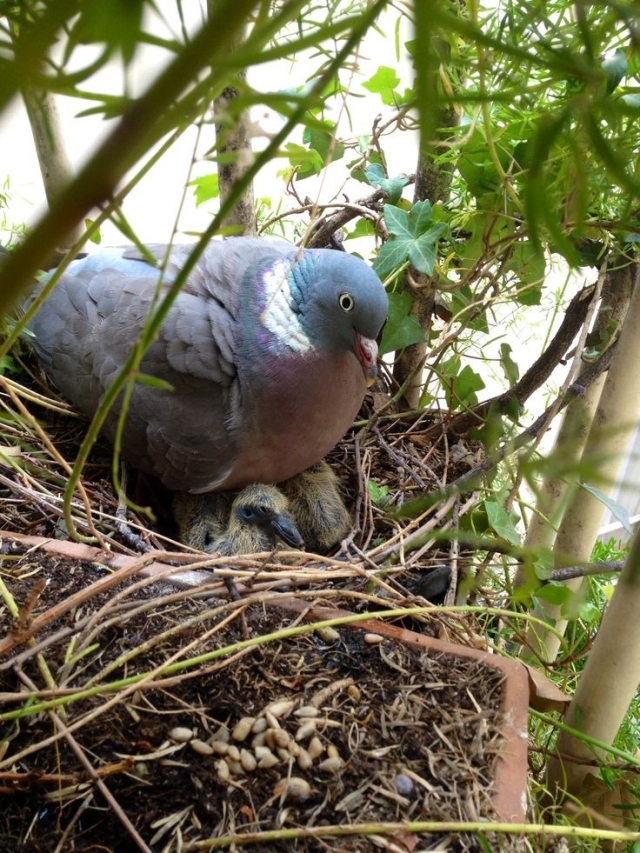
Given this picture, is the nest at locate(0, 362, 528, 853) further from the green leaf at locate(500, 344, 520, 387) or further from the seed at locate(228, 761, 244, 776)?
the green leaf at locate(500, 344, 520, 387)

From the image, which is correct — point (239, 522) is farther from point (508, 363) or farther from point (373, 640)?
point (508, 363)

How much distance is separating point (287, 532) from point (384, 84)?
95 centimetres

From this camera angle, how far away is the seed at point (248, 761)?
0.68 meters

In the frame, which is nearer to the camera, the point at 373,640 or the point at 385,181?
the point at 373,640

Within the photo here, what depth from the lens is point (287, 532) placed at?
4.21 ft

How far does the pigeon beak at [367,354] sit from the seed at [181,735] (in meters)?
0.74

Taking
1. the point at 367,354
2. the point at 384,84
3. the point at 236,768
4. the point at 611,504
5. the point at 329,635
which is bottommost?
the point at 236,768

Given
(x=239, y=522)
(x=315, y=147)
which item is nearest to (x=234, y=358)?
(x=239, y=522)

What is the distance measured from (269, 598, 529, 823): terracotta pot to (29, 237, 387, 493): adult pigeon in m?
0.47

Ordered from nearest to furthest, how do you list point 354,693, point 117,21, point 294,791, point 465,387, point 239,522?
1. point 117,21
2. point 294,791
3. point 354,693
4. point 239,522
5. point 465,387

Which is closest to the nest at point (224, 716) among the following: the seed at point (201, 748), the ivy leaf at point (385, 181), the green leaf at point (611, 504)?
the seed at point (201, 748)

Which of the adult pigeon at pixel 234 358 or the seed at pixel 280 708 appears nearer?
the seed at pixel 280 708

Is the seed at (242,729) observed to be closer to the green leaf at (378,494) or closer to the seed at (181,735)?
the seed at (181,735)

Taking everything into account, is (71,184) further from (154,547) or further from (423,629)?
(154,547)
